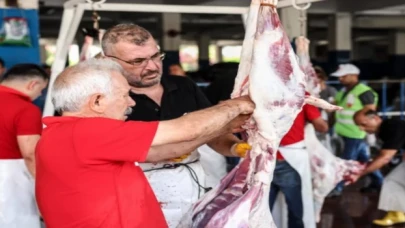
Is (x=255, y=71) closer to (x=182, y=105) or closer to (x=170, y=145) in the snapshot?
(x=170, y=145)

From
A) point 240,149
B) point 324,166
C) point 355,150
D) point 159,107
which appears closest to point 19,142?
point 159,107

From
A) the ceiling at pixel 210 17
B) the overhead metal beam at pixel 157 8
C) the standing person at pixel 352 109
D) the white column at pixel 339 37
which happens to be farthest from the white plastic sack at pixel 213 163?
the white column at pixel 339 37

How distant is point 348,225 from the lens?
576 centimetres

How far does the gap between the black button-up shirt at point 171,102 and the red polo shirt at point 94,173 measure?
1.98ft

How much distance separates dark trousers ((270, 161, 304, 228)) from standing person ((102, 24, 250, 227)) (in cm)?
178

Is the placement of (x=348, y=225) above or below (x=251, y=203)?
below

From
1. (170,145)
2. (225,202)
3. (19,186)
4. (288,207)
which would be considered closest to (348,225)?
(288,207)

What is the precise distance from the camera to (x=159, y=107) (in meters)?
2.48

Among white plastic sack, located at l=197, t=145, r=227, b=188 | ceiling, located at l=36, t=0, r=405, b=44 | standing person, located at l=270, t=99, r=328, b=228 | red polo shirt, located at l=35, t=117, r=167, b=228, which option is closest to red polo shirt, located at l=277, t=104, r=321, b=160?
standing person, located at l=270, t=99, r=328, b=228

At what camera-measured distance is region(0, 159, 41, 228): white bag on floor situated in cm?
346

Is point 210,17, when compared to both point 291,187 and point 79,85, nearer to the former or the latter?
point 291,187

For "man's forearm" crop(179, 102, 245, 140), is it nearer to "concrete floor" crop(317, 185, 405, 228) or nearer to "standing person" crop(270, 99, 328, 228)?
"standing person" crop(270, 99, 328, 228)

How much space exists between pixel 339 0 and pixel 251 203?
12662mm

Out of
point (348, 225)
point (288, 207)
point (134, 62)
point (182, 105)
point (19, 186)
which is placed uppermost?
point (134, 62)
